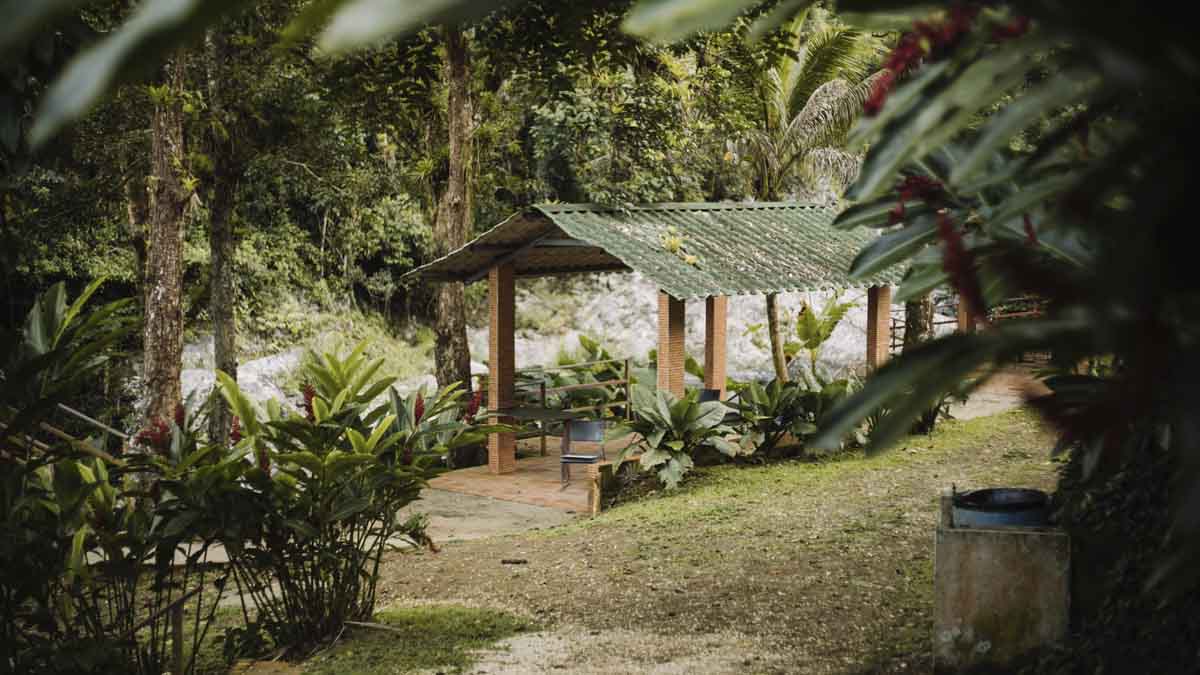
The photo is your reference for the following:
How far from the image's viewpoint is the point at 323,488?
4.71 metres

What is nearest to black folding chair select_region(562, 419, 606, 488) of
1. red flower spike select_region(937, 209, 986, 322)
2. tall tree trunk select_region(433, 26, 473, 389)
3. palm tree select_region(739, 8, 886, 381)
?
tall tree trunk select_region(433, 26, 473, 389)

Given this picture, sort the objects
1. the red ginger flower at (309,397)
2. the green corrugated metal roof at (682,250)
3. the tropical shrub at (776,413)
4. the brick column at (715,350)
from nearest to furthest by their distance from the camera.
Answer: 1. the red ginger flower at (309,397)
2. the green corrugated metal roof at (682,250)
3. the tropical shrub at (776,413)
4. the brick column at (715,350)

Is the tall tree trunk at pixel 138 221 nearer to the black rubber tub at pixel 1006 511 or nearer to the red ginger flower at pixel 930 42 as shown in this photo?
the black rubber tub at pixel 1006 511

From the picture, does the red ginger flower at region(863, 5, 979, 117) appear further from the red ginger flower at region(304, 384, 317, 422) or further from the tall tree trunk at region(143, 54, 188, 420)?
the tall tree trunk at region(143, 54, 188, 420)

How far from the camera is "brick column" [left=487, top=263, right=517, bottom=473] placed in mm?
10727

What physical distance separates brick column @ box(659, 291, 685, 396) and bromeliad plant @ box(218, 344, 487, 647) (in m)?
5.07

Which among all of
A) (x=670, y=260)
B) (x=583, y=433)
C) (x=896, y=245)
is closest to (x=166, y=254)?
(x=583, y=433)

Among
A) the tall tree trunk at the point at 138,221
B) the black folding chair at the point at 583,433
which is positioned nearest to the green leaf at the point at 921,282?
the black folding chair at the point at 583,433

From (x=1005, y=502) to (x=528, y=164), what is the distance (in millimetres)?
16305

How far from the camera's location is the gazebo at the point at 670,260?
32.9 feet

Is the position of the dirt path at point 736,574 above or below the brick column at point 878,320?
below

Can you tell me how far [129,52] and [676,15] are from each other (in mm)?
300

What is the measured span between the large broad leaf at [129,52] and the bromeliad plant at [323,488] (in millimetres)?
3963

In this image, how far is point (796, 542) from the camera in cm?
711
